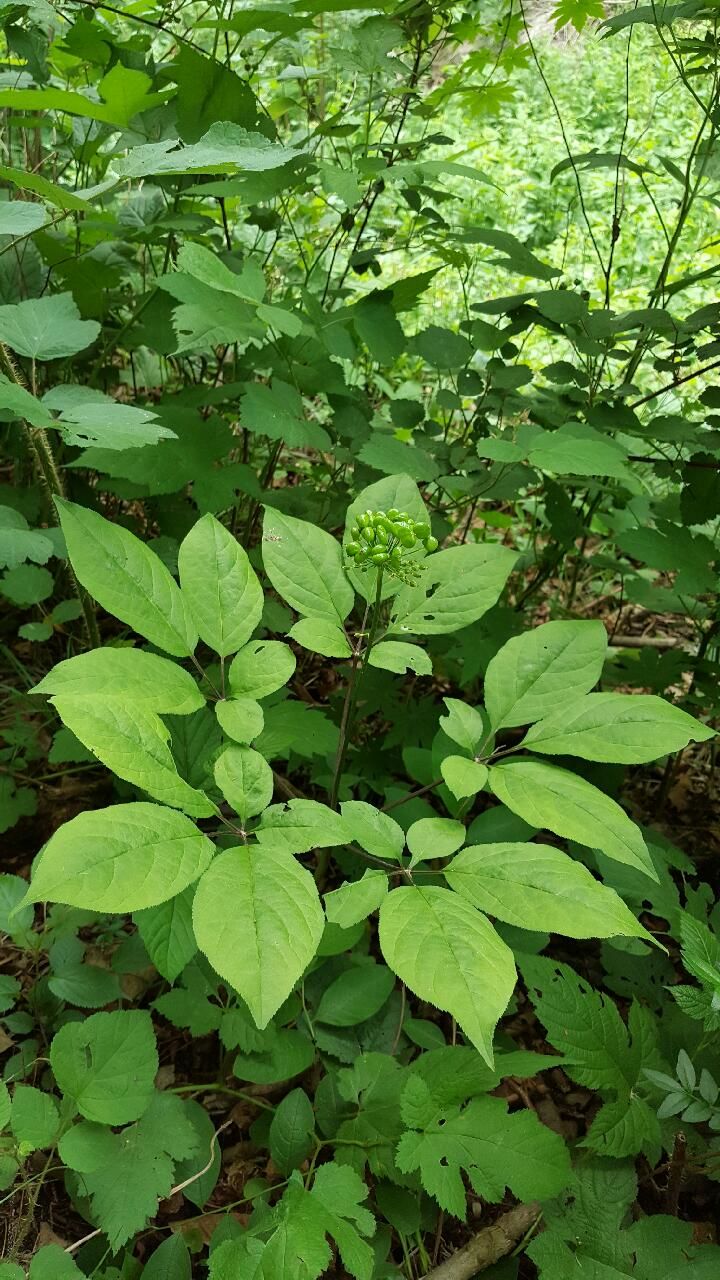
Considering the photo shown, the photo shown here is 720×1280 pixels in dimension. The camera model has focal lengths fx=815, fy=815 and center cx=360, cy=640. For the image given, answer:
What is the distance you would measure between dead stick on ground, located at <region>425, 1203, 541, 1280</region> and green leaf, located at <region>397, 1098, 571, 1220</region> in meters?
0.16

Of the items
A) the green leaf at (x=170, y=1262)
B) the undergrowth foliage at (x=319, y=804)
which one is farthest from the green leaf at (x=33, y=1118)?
the green leaf at (x=170, y=1262)

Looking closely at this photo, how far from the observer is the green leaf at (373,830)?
102cm

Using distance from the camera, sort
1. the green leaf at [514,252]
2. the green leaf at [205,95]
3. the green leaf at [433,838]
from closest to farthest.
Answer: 1. the green leaf at [433,838]
2. the green leaf at [205,95]
3. the green leaf at [514,252]

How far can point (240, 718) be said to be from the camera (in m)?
1.04

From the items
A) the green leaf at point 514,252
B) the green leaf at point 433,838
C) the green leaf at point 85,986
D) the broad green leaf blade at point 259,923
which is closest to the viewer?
the broad green leaf blade at point 259,923

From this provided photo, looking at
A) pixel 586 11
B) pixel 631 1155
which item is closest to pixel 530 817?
pixel 631 1155

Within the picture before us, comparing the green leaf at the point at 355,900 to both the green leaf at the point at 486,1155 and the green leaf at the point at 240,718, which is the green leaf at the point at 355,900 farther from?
the green leaf at the point at 486,1155

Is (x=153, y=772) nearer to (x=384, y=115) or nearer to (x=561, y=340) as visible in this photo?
(x=384, y=115)

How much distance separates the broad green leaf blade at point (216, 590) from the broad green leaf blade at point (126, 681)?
76mm

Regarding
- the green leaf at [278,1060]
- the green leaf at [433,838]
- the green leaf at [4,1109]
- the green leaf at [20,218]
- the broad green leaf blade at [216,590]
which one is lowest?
the green leaf at [278,1060]

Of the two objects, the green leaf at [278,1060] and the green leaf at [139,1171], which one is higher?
the green leaf at [278,1060]

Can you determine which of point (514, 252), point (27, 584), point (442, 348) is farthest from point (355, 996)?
point (514, 252)

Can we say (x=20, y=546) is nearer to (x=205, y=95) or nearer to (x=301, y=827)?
(x=301, y=827)

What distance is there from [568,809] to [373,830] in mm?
243
